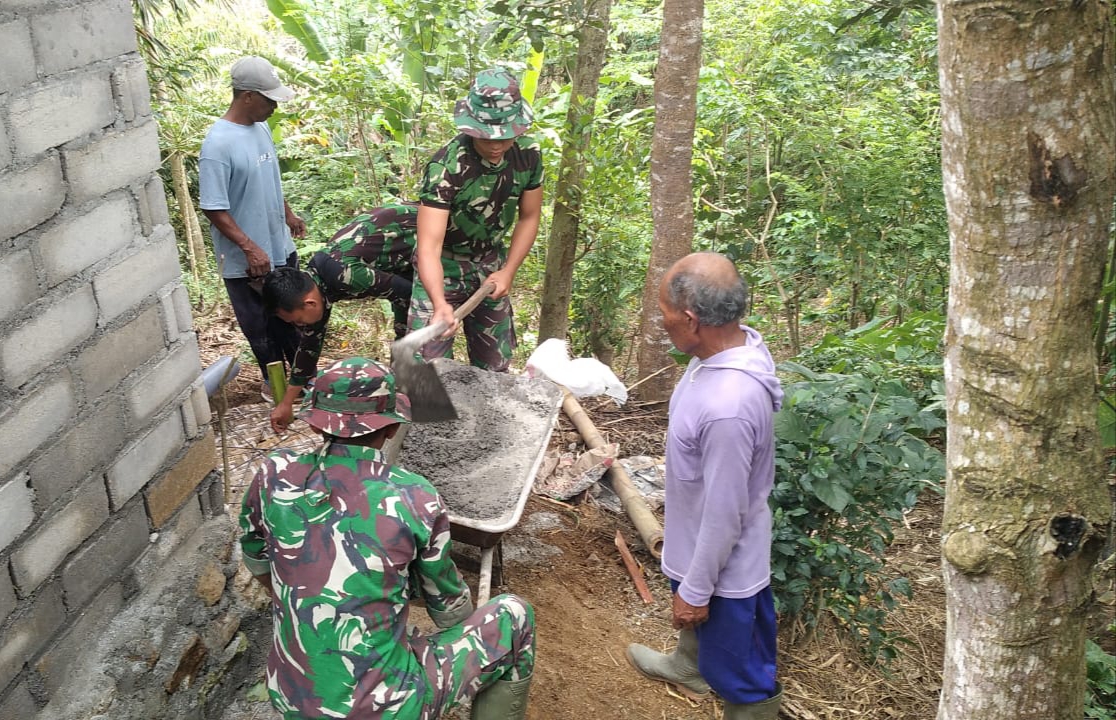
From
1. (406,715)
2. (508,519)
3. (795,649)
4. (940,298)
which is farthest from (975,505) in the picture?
(940,298)

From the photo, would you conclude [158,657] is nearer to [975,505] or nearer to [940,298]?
[975,505]

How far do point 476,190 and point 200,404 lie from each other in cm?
161

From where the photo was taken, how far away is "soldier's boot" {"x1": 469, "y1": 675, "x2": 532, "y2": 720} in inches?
104

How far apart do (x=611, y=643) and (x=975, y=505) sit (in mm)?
2210

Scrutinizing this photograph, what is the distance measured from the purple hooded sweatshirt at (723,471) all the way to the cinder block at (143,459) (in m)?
1.63

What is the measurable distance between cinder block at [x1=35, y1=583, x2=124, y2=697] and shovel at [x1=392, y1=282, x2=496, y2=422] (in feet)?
4.05

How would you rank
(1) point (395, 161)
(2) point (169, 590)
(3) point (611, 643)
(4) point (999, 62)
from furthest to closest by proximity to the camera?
(1) point (395, 161), (3) point (611, 643), (2) point (169, 590), (4) point (999, 62)

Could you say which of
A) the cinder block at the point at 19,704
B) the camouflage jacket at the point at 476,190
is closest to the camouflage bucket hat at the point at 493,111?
the camouflage jacket at the point at 476,190

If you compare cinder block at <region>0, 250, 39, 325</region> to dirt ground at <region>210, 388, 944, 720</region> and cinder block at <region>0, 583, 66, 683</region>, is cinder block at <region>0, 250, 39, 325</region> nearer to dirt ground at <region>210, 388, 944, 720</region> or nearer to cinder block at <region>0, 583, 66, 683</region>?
cinder block at <region>0, 583, 66, 683</region>

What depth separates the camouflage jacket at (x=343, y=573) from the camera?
2.21m

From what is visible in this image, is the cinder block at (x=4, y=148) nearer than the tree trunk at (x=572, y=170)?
Yes

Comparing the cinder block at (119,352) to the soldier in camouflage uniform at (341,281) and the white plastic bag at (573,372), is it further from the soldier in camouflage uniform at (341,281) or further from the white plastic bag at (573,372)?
the white plastic bag at (573,372)

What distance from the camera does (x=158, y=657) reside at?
2621 millimetres

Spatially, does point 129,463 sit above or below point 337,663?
above
